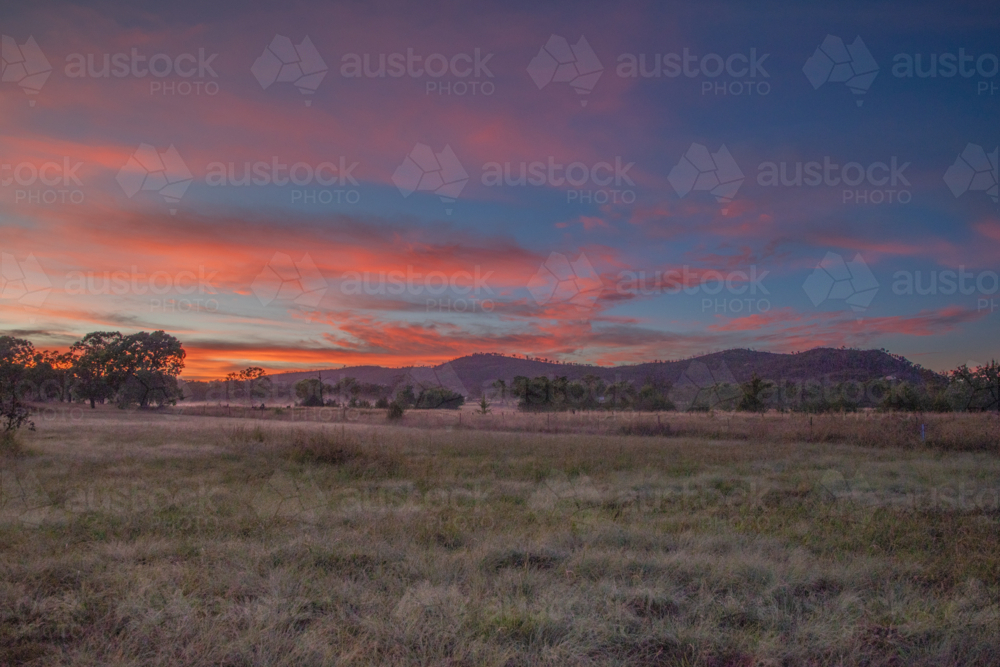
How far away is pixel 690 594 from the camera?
4.93 m

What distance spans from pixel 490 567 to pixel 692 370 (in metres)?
101

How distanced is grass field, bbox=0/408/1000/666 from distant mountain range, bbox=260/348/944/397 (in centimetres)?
6738

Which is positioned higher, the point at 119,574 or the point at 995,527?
the point at 119,574

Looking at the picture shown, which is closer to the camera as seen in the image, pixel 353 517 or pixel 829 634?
pixel 829 634

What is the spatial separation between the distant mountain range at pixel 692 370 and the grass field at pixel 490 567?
221 feet

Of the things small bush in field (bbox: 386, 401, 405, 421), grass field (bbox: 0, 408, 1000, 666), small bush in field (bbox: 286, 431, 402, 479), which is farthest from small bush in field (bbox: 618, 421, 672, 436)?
small bush in field (bbox: 386, 401, 405, 421)

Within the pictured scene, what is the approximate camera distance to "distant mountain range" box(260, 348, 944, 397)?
83.2 meters

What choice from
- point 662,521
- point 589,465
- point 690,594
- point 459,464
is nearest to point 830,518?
point 662,521

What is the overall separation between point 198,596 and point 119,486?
692 cm

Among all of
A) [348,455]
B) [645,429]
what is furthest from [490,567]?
[645,429]

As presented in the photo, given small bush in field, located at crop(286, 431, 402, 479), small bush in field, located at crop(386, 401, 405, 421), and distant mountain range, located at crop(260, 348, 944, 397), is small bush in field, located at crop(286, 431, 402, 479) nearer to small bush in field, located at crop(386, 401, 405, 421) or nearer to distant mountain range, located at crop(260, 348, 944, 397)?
small bush in field, located at crop(386, 401, 405, 421)

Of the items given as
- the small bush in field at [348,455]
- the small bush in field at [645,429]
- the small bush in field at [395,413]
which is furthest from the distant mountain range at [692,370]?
the small bush in field at [348,455]

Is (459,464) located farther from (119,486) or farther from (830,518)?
(830,518)

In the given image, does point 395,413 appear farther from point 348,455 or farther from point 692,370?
point 692,370
